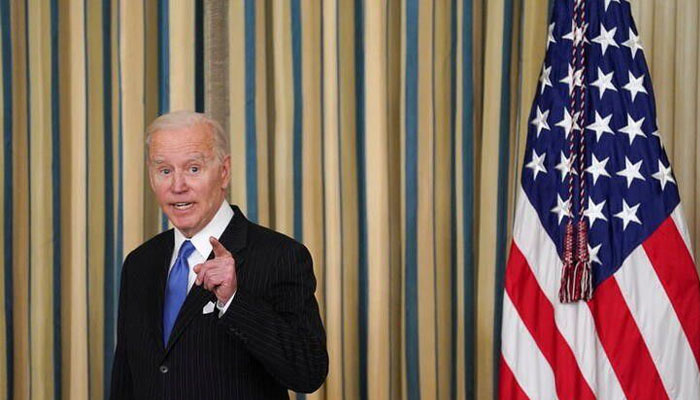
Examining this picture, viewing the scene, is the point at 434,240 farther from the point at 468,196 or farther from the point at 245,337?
the point at 245,337

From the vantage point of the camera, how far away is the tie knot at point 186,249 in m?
1.96

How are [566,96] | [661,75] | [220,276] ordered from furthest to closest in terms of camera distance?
[661,75] < [566,96] < [220,276]

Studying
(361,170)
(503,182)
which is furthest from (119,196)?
(503,182)

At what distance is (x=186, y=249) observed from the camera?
196cm

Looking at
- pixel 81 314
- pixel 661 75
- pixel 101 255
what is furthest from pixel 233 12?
pixel 661 75

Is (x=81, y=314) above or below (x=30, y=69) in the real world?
below

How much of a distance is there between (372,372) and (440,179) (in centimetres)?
70

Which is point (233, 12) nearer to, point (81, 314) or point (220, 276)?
point (81, 314)

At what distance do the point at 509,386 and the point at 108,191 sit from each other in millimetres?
1509

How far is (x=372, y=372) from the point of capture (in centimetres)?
319

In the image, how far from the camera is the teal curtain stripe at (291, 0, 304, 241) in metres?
3.22

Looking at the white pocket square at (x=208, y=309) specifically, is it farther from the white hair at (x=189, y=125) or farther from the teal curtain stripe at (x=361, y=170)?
the teal curtain stripe at (x=361, y=170)

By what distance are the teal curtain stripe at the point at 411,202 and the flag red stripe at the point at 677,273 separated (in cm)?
84

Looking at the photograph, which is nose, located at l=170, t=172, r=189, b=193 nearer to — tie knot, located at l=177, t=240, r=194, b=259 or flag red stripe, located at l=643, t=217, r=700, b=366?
tie knot, located at l=177, t=240, r=194, b=259
